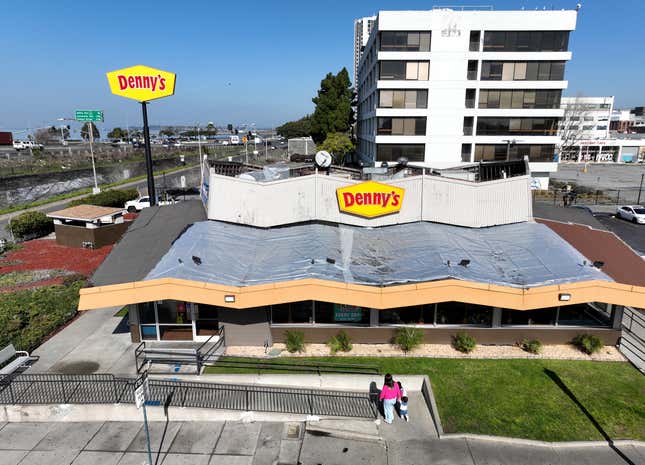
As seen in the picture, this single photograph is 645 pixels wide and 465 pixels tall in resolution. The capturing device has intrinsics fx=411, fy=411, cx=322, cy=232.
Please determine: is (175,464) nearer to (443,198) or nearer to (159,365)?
(159,365)

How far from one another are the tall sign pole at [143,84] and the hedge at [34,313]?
440 inches

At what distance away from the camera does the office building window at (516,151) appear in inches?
2232

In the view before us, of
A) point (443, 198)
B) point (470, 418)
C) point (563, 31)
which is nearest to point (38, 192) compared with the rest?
point (443, 198)

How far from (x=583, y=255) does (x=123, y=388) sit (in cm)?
2119

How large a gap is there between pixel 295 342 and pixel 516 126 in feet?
167

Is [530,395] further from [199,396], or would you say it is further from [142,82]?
[142,82]

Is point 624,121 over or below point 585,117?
over

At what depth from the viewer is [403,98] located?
56188 millimetres

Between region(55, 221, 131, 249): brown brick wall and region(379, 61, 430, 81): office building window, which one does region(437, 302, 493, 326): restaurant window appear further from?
region(379, 61, 430, 81): office building window

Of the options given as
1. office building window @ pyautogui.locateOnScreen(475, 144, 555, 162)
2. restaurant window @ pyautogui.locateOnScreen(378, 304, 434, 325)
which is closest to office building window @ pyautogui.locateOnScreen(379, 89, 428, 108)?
office building window @ pyautogui.locateOnScreen(475, 144, 555, 162)

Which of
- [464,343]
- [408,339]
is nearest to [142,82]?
[408,339]

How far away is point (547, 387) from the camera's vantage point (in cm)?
1548

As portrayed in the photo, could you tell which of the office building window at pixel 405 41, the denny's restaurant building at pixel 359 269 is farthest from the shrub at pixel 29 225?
the office building window at pixel 405 41

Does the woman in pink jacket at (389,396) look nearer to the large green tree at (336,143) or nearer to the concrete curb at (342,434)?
the concrete curb at (342,434)
